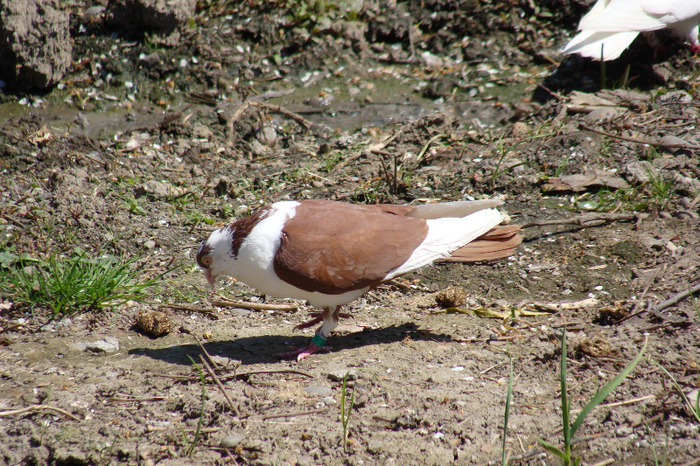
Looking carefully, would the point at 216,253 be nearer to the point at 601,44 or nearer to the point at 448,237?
the point at 448,237

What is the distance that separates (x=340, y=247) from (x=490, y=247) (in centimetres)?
85

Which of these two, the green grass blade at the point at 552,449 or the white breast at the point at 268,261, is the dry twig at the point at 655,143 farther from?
the green grass blade at the point at 552,449

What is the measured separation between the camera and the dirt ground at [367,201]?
258 centimetres

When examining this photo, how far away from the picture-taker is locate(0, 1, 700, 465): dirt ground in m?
2.58

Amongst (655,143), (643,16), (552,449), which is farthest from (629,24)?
(552,449)

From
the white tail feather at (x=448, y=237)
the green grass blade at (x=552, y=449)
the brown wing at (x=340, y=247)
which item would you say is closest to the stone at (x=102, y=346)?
the brown wing at (x=340, y=247)

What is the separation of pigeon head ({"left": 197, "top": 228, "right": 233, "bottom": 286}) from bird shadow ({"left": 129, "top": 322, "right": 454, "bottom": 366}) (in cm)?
43

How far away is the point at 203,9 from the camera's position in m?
7.46

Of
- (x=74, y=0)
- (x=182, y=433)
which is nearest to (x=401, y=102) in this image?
(x=74, y=0)

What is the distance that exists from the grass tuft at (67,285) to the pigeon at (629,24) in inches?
179

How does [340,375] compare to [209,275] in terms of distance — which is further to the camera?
[209,275]

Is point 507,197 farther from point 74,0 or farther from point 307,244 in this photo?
point 74,0

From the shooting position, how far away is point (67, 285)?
367 cm

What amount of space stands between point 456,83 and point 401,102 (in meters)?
0.67
